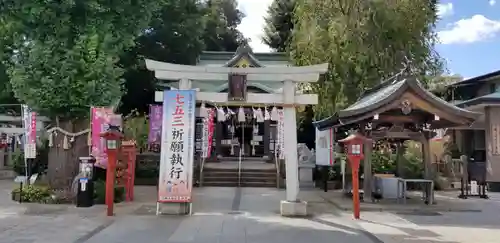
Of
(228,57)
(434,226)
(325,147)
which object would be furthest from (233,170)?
(228,57)

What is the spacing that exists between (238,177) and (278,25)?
17.8 meters

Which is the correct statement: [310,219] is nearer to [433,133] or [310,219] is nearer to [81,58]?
[433,133]

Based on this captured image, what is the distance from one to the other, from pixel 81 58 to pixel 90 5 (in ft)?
5.25

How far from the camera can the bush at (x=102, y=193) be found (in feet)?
48.1

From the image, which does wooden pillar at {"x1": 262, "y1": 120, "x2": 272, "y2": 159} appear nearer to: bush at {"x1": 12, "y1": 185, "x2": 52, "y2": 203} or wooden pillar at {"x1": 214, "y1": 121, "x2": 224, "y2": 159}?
wooden pillar at {"x1": 214, "y1": 121, "x2": 224, "y2": 159}

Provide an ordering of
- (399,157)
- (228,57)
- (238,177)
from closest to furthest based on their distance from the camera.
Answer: (399,157) < (238,177) < (228,57)

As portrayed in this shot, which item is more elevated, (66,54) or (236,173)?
(66,54)

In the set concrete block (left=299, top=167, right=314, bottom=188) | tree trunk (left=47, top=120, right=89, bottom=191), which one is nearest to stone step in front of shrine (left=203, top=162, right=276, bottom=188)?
concrete block (left=299, top=167, right=314, bottom=188)

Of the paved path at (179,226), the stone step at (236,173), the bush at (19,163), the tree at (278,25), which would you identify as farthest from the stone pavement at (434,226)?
the tree at (278,25)

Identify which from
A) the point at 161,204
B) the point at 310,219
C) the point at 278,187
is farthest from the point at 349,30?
the point at 161,204

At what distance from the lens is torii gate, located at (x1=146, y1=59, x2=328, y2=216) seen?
12727 mm

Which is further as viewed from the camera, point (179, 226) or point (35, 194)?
point (35, 194)

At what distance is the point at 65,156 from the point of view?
611 inches

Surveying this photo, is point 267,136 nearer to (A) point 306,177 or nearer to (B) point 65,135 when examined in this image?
(A) point 306,177
